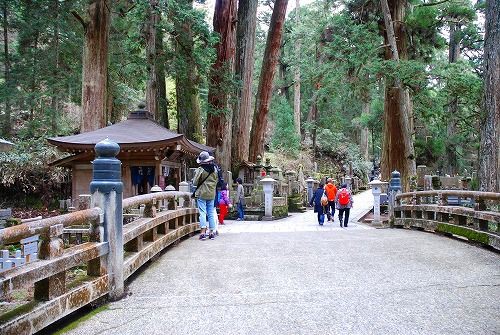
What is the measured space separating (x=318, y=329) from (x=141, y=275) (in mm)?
2786

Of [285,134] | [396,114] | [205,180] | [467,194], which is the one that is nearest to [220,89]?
[396,114]

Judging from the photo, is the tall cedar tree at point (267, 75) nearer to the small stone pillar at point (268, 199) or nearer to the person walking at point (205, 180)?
the small stone pillar at point (268, 199)

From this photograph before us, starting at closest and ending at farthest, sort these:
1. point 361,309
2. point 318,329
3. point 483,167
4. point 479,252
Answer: point 318,329
point 361,309
point 479,252
point 483,167

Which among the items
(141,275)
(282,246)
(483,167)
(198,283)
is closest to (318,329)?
(198,283)

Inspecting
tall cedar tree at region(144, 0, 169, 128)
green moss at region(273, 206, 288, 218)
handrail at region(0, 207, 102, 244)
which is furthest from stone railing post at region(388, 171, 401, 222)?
handrail at region(0, 207, 102, 244)

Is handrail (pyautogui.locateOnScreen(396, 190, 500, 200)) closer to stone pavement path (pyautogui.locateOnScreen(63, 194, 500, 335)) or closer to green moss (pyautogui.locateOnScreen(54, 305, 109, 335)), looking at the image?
stone pavement path (pyautogui.locateOnScreen(63, 194, 500, 335))

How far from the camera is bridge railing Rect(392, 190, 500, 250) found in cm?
740

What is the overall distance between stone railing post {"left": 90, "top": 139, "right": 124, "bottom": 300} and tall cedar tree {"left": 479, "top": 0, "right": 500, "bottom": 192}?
9.05 meters

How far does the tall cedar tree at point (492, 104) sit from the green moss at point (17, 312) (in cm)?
1014

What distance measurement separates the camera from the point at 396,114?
17.5 m

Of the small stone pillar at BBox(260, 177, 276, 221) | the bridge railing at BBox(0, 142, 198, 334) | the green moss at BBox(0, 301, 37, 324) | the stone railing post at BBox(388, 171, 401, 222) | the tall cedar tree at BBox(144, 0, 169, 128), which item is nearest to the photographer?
the green moss at BBox(0, 301, 37, 324)

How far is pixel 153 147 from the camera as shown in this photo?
13000 mm

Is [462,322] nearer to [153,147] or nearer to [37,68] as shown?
[153,147]

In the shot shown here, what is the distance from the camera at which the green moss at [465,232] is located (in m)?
7.56
